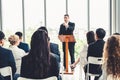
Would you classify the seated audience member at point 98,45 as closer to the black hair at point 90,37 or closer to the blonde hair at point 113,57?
the black hair at point 90,37

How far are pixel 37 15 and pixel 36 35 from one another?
657 centimetres

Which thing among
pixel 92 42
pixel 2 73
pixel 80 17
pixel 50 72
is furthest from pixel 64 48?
pixel 50 72

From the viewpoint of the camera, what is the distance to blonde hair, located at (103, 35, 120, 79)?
316 centimetres

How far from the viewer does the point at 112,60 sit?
322cm

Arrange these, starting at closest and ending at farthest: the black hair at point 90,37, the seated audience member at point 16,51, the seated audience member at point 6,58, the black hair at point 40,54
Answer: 1. the black hair at point 40,54
2. the seated audience member at point 6,58
3. the seated audience member at point 16,51
4. the black hair at point 90,37

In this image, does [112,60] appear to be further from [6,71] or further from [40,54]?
[6,71]

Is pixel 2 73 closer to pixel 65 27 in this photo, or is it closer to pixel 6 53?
pixel 6 53

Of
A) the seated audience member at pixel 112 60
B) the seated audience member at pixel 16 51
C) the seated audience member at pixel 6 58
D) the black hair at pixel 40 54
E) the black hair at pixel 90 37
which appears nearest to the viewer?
the seated audience member at pixel 112 60

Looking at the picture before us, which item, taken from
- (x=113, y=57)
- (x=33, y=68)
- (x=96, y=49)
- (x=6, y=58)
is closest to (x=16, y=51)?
(x=6, y=58)

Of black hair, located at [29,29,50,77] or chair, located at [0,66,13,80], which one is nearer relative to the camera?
black hair, located at [29,29,50,77]

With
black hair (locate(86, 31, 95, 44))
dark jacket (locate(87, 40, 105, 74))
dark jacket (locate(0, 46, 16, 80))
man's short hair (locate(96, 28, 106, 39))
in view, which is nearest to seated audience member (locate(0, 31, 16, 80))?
dark jacket (locate(0, 46, 16, 80))

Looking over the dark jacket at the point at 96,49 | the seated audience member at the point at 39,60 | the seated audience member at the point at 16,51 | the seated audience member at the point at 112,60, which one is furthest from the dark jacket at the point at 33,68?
the dark jacket at the point at 96,49

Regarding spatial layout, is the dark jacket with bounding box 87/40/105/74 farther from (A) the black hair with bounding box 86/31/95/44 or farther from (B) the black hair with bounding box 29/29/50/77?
(B) the black hair with bounding box 29/29/50/77

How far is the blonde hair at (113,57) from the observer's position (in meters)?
3.16
